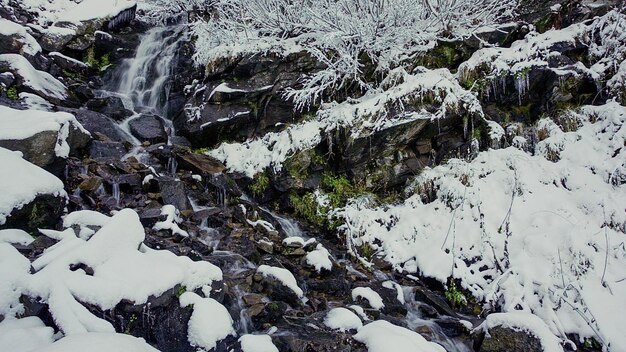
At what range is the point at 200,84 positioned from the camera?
906 centimetres

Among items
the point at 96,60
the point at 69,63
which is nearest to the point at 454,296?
the point at 69,63

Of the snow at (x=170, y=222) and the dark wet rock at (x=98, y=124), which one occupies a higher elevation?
the dark wet rock at (x=98, y=124)

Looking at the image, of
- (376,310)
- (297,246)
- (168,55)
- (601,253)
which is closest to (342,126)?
(297,246)

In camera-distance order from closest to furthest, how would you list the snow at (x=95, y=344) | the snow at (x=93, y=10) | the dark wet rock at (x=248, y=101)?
the snow at (x=95, y=344), the dark wet rock at (x=248, y=101), the snow at (x=93, y=10)

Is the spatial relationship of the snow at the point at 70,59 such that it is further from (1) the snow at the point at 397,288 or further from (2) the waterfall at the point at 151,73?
(1) the snow at the point at 397,288

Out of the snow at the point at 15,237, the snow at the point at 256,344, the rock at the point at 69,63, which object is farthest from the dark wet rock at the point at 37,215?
the rock at the point at 69,63

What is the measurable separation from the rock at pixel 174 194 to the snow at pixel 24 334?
3.35 m

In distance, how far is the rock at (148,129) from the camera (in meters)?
8.43

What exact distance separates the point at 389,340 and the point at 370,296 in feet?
5.33

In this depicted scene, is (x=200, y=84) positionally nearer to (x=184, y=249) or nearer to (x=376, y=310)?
(x=184, y=249)

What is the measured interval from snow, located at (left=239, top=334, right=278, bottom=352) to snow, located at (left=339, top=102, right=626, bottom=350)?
10.6ft

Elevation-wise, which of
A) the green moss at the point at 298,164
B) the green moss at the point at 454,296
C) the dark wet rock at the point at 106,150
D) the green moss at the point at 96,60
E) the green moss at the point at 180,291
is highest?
the green moss at the point at 96,60

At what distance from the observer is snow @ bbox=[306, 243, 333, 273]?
218 inches

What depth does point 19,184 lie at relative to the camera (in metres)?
4.13
